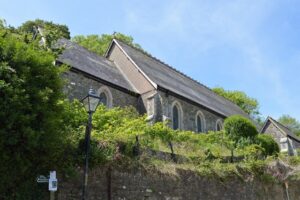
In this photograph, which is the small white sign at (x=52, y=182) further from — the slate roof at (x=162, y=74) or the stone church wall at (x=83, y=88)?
the slate roof at (x=162, y=74)

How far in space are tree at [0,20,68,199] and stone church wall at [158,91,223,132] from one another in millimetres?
14073

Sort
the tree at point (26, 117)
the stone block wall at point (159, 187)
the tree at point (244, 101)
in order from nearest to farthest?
the tree at point (26, 117)
the stone block wall at point (159, 187)
the tree at point (244, 101)

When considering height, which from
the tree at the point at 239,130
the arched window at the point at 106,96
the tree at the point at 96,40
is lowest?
the tree at the point at 239,130

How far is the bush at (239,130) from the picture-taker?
21948 millimetres

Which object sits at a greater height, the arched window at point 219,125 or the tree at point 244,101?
the tree at point 244,101

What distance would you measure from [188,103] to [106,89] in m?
6.31

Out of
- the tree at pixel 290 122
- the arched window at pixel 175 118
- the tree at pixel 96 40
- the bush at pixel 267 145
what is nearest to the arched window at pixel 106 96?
the arched window at pixel 175 118

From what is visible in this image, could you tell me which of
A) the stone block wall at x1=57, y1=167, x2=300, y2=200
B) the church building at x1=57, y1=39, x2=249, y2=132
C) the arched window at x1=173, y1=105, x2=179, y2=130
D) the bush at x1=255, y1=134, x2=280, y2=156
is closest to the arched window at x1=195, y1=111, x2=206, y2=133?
the church building at x1=57, y1=39, x2=249, y2=132

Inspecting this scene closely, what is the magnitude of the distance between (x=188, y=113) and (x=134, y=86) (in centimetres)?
395

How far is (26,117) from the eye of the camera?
816 centimetres

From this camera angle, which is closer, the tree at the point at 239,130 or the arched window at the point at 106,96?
the arched window at the point at 106,96

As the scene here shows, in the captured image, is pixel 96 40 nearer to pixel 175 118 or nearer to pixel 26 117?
pixel 175 118

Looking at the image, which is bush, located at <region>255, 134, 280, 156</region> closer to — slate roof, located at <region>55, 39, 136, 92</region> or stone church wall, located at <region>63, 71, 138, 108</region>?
stone church wall, located at <region>63, 71, 138, 108</region>

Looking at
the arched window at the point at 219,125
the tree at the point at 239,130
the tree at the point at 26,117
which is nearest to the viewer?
the tree at the point at 26,117
